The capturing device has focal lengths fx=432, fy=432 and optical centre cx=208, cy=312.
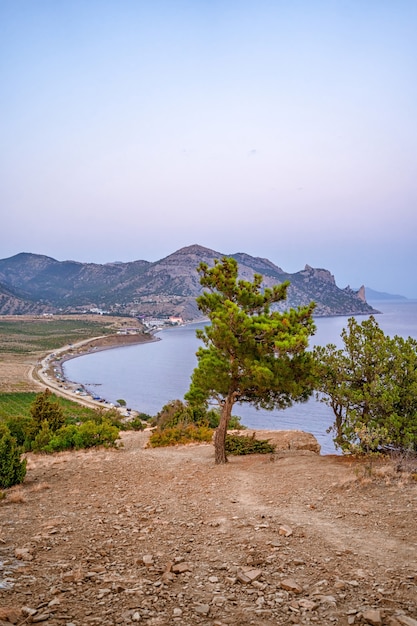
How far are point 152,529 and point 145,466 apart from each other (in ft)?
21.3

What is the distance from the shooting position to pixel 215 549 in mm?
→ 6391

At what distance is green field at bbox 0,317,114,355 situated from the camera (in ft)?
448

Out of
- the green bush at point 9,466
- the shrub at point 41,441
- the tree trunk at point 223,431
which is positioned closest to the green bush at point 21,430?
the shrub at point 41,441

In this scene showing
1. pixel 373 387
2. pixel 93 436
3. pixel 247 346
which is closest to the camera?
pixel 373 387

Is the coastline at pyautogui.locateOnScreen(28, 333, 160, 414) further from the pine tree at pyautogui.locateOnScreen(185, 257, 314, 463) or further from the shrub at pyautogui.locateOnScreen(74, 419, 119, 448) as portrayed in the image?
the pine tree at pyautogui.locateOnScreen(185, 257, 314, 463)

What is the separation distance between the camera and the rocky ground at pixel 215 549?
14.7 ft

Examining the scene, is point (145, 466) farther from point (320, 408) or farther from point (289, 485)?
point (320, 408)

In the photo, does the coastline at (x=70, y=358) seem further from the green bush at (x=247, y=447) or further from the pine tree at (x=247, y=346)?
the pine tree at (x=247, y=346)

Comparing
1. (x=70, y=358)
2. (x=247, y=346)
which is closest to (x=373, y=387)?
(x=247, y=346)

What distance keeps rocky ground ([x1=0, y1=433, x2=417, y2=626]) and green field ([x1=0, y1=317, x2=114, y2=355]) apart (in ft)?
415

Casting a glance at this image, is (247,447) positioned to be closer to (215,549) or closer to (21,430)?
(215,549)

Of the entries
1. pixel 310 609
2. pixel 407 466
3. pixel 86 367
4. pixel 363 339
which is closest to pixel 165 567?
pixel 310 609

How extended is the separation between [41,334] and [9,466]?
166 meters

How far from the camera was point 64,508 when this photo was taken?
359 inches
